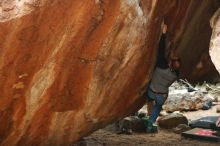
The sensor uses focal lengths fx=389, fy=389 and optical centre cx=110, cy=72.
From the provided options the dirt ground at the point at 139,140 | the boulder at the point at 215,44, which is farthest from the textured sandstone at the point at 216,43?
the dirt ground at the point at 139,140

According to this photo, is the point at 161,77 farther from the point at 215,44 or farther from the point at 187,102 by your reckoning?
the point at 187,102

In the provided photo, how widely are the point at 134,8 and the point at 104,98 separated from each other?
74.3 inches

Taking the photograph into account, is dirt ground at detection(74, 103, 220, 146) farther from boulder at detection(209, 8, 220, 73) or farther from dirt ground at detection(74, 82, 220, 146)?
boulder at detection(209, 8, 220, 73)

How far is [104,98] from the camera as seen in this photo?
781 centimetres

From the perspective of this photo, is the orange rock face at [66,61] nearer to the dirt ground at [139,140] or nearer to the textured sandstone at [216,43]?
the textured sandstone at [216,43]

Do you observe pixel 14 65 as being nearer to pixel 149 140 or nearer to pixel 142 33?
pixel 142 33

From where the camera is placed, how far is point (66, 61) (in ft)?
22.6

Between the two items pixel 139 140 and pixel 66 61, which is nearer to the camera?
pixel 66 61

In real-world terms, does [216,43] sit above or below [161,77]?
above

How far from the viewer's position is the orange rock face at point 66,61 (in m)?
6.38

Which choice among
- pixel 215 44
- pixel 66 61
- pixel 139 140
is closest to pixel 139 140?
pixel 139 140

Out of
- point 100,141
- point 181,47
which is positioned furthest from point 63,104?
point 181,47

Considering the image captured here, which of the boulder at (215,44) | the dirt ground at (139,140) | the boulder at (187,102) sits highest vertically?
the boulder at (215,44)

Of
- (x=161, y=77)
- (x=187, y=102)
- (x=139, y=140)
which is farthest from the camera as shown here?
(x=187, y=102)
